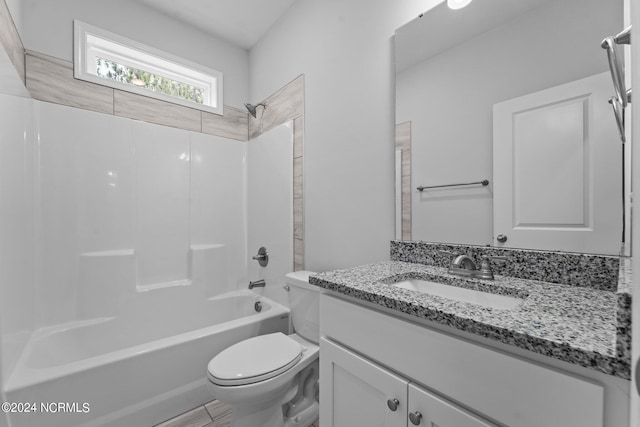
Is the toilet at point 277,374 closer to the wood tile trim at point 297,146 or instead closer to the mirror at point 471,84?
the wood tile trim at point 297,146

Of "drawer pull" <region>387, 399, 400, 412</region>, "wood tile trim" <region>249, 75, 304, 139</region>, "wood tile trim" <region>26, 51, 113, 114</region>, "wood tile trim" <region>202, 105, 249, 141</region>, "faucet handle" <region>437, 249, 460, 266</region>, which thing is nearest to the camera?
"drawer pull" <region>387, 399, 400, 412</region>

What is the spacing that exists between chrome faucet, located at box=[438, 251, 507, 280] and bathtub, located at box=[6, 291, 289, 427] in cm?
124

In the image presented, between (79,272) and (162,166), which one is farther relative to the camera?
(162,166)

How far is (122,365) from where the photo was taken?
4.44 ft

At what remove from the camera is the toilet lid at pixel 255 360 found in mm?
1195

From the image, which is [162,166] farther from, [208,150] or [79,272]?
[79,272]

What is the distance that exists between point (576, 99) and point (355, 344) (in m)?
1.08

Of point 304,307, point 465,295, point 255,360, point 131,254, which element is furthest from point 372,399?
point 131,254

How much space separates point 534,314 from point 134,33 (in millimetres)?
2867

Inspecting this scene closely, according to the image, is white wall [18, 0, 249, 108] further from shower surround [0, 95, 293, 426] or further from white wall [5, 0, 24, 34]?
shower surround [0, 95, 293, 426]

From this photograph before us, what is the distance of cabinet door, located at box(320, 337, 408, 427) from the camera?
76 cm

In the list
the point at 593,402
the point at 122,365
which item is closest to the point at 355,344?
the point at 593,402

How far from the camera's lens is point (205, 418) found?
1.57m

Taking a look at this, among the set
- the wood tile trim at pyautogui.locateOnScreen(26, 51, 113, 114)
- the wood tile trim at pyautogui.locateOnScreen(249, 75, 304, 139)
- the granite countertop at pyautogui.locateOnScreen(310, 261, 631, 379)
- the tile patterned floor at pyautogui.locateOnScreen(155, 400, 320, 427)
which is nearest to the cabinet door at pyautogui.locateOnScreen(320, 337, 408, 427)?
the granite countertop at pyautogui.locateOnScreen(310, 261, 631, 379)
